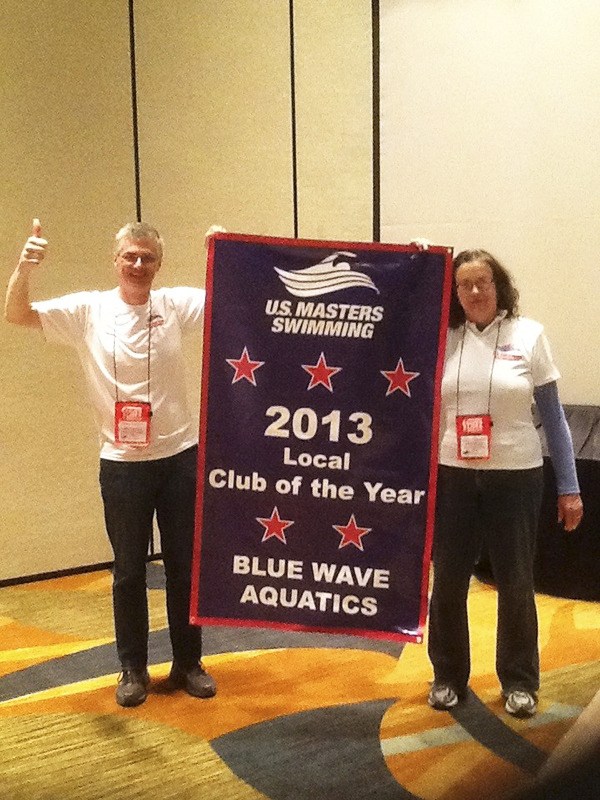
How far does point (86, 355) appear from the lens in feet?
9.37

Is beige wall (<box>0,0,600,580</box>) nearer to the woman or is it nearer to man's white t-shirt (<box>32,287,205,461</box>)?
man's white t-shirt (<box>32,287,205,461</box>)

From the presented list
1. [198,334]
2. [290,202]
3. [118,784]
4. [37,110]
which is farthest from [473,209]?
[118,784]

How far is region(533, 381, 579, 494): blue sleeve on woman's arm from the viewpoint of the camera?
2.74m

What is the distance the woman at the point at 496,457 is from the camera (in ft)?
8.78

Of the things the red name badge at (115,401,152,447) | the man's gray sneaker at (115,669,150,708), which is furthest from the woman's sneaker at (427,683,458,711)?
the red name badge at (115,401,152,447)

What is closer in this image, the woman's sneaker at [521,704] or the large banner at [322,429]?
the large banner at [322,429]

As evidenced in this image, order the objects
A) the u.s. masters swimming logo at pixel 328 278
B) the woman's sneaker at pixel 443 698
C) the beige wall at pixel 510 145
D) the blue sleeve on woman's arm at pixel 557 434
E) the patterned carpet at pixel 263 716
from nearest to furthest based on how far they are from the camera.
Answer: the patterned carpet at pixel 263 716 → the u.s. masters swimming logo at pixel 328 278 → the blue sleeve on woman's arm at pixel 557 434 → the woman's sneaker at pixel 443 698 → the beige wall at pixel 510 145

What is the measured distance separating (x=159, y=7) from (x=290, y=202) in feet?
3.67

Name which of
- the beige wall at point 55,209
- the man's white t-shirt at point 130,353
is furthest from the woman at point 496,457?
the beige wall at point 55,209

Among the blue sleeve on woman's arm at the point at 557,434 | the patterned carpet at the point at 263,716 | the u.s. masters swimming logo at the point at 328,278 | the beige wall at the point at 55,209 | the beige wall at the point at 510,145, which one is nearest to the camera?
the patterned carpet at the point at 263,716

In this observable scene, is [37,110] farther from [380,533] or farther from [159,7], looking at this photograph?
[380,533]

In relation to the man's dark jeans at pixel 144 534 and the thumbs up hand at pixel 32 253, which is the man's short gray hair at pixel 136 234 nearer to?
the thumbs up hand at pixel 32 253

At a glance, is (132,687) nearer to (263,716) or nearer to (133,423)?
(263,716)

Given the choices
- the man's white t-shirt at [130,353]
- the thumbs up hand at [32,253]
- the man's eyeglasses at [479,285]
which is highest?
the thumbs up hand at [32,253]
